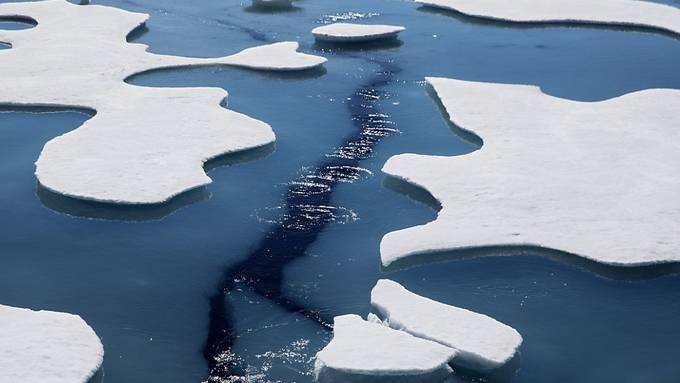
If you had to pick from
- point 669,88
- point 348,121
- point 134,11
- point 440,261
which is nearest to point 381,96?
point 348,121

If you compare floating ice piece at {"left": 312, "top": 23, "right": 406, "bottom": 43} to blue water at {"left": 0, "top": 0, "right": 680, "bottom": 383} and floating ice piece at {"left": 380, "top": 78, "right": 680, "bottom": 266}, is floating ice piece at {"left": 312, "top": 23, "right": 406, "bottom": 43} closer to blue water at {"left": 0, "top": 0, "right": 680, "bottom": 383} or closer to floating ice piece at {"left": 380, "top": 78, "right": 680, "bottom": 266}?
blue water at {"left": 0, "top": 0, "right": 680, "bottom": 383}

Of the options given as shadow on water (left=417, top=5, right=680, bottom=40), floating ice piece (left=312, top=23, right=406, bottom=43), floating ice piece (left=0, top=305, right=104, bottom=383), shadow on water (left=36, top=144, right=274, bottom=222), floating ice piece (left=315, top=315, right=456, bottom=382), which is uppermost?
shadow on water (left=417, top=5, right=680, bottom=40)

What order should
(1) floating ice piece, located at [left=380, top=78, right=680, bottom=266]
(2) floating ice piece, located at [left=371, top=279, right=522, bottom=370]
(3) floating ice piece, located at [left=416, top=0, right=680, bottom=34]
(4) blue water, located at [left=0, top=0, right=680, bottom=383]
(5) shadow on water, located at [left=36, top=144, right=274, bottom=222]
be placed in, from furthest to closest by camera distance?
(3) floating ice piece, located at [left=416, top=0, right=680, bottom=34] < (5) shadow on water, located at [left=36, top=144, right=274, bottom=222] < (1) floating ice piece, located at [left=380, top=78, right=680, bottom=266] < (4) blue water, located at [left=0, top=0, right=680, bottom=383] < (2) floating ice piece, located at [left=371, top=279, right=522, bottom=370]

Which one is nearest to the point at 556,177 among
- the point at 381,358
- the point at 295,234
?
the point at 295,234

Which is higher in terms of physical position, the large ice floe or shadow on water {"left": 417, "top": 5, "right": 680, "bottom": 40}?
shadow on water {"left": 417, "top": 5, "right": 680, "bottom": 40}

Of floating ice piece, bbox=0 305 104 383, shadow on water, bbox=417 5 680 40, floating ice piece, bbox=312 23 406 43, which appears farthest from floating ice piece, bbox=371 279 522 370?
shadow on water, bbox=417 5 680 40

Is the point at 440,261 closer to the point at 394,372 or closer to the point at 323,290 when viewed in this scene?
the point at 323,290

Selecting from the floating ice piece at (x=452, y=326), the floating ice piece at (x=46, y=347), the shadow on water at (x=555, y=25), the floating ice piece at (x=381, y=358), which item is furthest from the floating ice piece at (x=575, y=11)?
the floating ice piece at (x=46, y=347)
